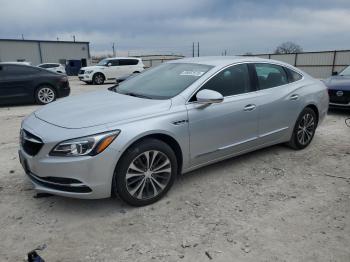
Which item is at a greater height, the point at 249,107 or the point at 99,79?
the point at 249,107

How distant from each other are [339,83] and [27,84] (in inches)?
342

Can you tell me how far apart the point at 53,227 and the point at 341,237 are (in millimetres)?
2633

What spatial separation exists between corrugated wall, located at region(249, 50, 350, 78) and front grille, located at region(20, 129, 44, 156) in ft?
78.3

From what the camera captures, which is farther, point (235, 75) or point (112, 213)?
point (235, 75)

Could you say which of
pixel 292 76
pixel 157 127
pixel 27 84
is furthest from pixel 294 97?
pixel 27 84

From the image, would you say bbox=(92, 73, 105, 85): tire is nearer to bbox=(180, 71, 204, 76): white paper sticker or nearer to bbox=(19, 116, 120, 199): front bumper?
bbox=(180, 71, 204, 76): white paper sticker

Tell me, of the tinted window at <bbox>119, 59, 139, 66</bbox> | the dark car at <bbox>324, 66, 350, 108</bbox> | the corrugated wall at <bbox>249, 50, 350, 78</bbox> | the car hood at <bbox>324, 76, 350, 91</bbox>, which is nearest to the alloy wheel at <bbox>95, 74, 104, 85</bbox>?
the tinted window at <bbox>119, 59, 139, 66</bbox>

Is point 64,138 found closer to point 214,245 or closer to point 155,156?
point 155,156

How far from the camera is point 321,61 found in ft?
80.8

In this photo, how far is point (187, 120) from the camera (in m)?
3.50

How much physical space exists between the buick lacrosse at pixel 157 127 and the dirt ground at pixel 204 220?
0.29 m

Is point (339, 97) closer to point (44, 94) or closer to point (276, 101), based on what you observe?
point (276, 101)

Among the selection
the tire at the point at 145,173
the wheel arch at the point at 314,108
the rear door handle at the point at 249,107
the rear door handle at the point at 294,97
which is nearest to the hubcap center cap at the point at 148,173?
the tire at the point at 145,173

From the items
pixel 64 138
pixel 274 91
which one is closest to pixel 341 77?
pixel 274 91
